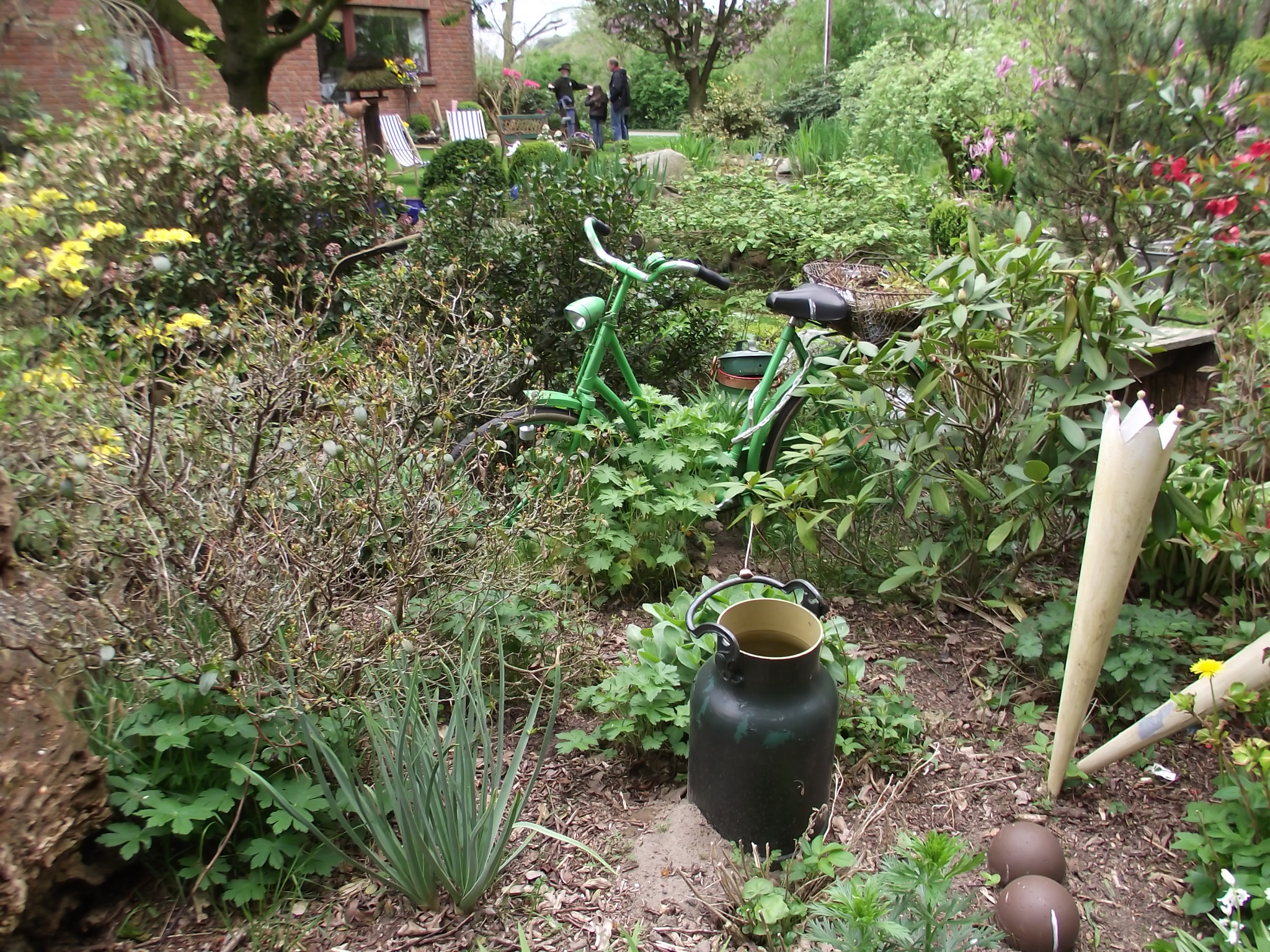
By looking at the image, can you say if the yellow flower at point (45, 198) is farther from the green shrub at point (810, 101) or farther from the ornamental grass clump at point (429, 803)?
the green shrub at point (810, 101)

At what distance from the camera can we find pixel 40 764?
75.0 inches

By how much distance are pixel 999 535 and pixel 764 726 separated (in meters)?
1.12

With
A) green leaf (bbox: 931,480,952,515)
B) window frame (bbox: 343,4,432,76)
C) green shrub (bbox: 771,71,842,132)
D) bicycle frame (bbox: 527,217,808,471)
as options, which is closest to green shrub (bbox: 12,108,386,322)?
bicycle frame (bbox: 527,217,808,471)

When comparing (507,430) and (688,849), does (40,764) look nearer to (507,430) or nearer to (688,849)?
(688,849)

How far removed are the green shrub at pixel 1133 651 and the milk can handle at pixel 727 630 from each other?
82cm

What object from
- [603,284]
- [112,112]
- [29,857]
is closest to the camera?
[29,857]

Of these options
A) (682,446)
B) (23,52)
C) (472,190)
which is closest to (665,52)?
(23,52)

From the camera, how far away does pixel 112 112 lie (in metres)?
7.00

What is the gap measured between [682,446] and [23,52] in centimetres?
1600

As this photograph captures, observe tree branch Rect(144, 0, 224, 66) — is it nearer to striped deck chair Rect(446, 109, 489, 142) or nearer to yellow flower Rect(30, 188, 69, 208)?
yellow flower Rect(30, 188, 69, 208)

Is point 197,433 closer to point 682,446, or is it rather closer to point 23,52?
point 682,446

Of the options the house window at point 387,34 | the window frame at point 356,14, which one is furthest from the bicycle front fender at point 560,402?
the house window at point 387,34

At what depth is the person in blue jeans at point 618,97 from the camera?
1944 cm

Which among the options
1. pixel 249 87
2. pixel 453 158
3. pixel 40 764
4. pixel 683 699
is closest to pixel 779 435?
pixel 683 699
